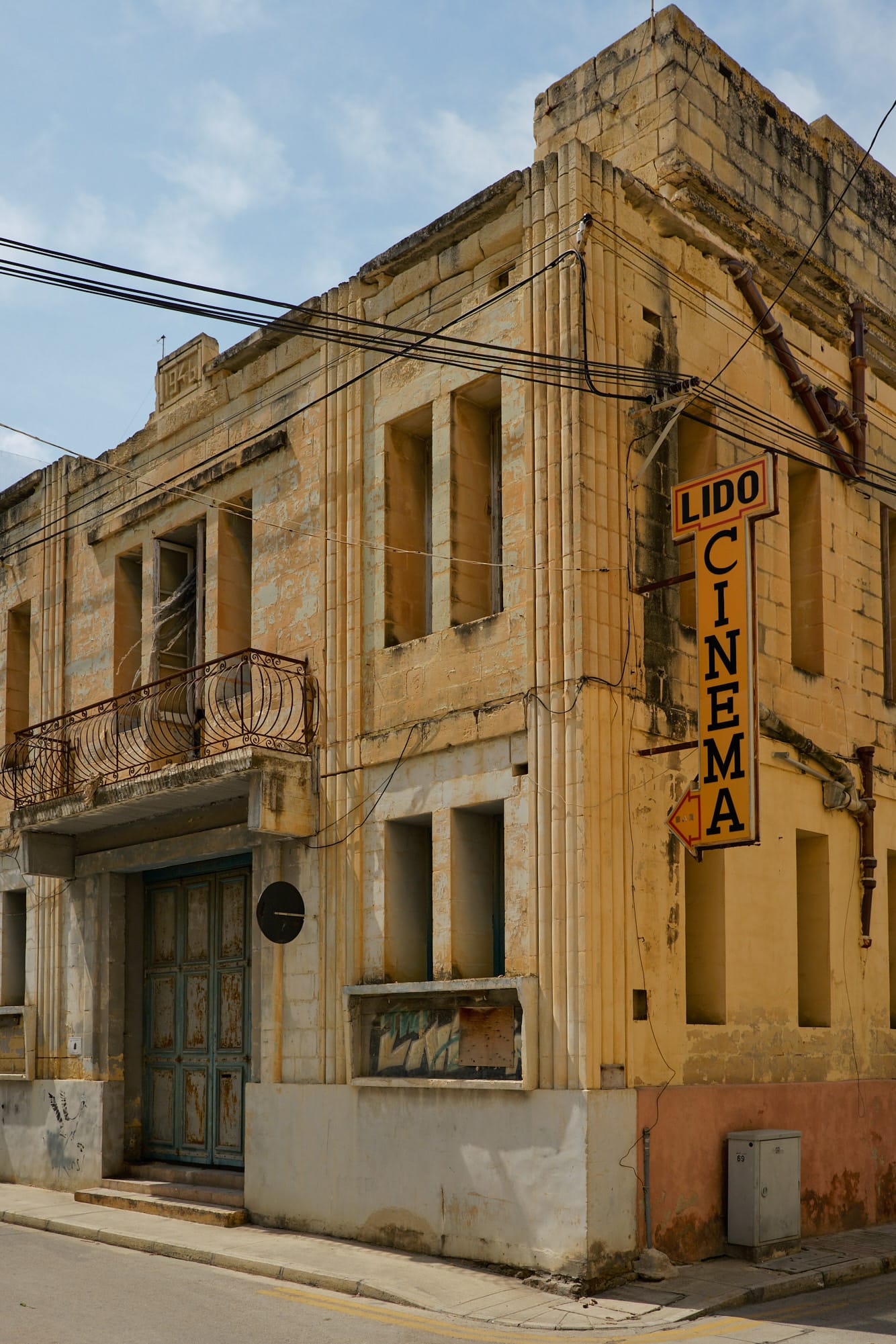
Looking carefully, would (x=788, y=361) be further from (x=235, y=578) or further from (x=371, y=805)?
(x=235, y=578)

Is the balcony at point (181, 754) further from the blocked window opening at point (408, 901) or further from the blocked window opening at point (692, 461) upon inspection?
the blocked window opening at point (692, 461)

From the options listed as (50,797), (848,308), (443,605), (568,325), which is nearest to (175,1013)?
(50,797)

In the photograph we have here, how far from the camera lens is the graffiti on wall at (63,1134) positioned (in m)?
16.1

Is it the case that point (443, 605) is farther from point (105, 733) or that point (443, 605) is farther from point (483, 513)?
point (105, 733)

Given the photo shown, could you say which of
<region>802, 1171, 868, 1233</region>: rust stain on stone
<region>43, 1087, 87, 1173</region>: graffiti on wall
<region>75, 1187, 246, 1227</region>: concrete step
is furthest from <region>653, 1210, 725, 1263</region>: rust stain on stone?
<region>43, 1087, 87, 1173</region>: graffiti on wall

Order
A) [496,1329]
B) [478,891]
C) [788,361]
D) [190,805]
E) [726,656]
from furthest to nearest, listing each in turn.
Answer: [190,805], [788,361], [478,891], [726,656], [496,1329]

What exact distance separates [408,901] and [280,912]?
3.85ft

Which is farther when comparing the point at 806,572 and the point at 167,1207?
the point at 806,572

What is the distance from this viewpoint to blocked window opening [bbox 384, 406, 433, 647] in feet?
44.1

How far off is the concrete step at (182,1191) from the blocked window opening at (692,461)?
6.99 meters

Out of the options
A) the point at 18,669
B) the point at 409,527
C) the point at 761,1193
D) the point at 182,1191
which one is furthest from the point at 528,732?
the point at 18,669

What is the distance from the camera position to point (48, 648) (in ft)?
59.9

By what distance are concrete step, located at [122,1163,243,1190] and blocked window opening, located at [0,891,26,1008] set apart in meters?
3.20

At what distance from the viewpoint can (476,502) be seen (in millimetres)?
13109
